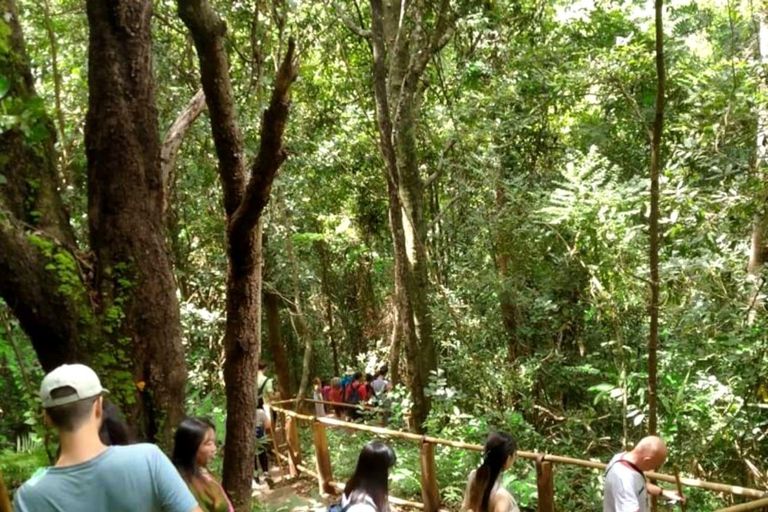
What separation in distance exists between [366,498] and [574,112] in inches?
318

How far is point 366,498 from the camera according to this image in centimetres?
275

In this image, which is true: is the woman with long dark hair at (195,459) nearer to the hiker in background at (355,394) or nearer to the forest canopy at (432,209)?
the forest canopy at (432,209)

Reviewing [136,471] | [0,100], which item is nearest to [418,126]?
[0,100]

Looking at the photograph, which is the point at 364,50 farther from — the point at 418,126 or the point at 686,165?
the point at 686,165

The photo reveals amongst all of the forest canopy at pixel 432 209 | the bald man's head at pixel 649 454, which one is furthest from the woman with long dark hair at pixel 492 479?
the forest canopy at pixel 432 209

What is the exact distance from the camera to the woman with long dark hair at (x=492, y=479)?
3053 mm

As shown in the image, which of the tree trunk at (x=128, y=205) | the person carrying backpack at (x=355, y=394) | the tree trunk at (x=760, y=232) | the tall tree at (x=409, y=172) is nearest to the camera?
the tree trunk at (x=128, y=205)

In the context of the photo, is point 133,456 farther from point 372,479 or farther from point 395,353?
point 395,353

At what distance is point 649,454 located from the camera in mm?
3439

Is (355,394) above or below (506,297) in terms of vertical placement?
below

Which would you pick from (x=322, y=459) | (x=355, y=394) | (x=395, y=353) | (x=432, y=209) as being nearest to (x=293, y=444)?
(x=322, y=459)

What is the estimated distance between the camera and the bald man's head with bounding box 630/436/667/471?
3426 mm

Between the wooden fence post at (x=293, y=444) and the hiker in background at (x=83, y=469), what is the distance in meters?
6.52

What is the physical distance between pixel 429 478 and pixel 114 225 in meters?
3.90
